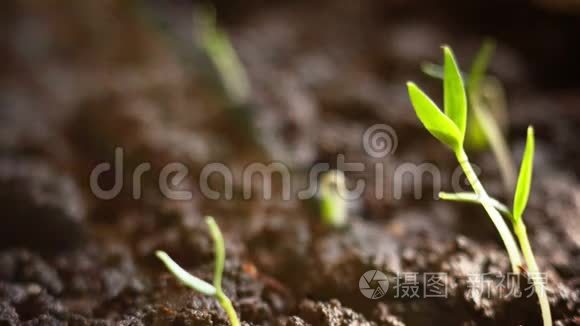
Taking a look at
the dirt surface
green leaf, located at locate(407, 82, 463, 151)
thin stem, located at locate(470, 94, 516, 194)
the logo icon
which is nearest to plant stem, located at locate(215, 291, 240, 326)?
the dirt surface

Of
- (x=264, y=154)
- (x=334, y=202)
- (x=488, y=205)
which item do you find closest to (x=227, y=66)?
(x=264, y=154)

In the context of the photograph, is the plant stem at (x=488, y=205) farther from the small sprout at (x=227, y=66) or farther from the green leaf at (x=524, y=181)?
the small sprout at (x=227, y=66)

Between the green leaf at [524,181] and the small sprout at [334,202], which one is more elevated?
the green leaf at [524,181]

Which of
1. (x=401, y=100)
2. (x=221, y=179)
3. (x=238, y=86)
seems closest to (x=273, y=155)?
(x=221, y=179)

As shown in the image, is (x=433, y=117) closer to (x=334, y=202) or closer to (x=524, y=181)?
(x=524, y=181)

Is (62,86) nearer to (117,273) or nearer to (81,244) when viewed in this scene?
(81,244)

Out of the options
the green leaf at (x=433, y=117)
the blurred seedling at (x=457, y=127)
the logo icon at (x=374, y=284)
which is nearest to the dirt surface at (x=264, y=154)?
the logo icon at (x=374, y=284)

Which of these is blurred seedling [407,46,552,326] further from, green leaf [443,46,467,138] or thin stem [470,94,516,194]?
thin stem [470,94,516,194]
